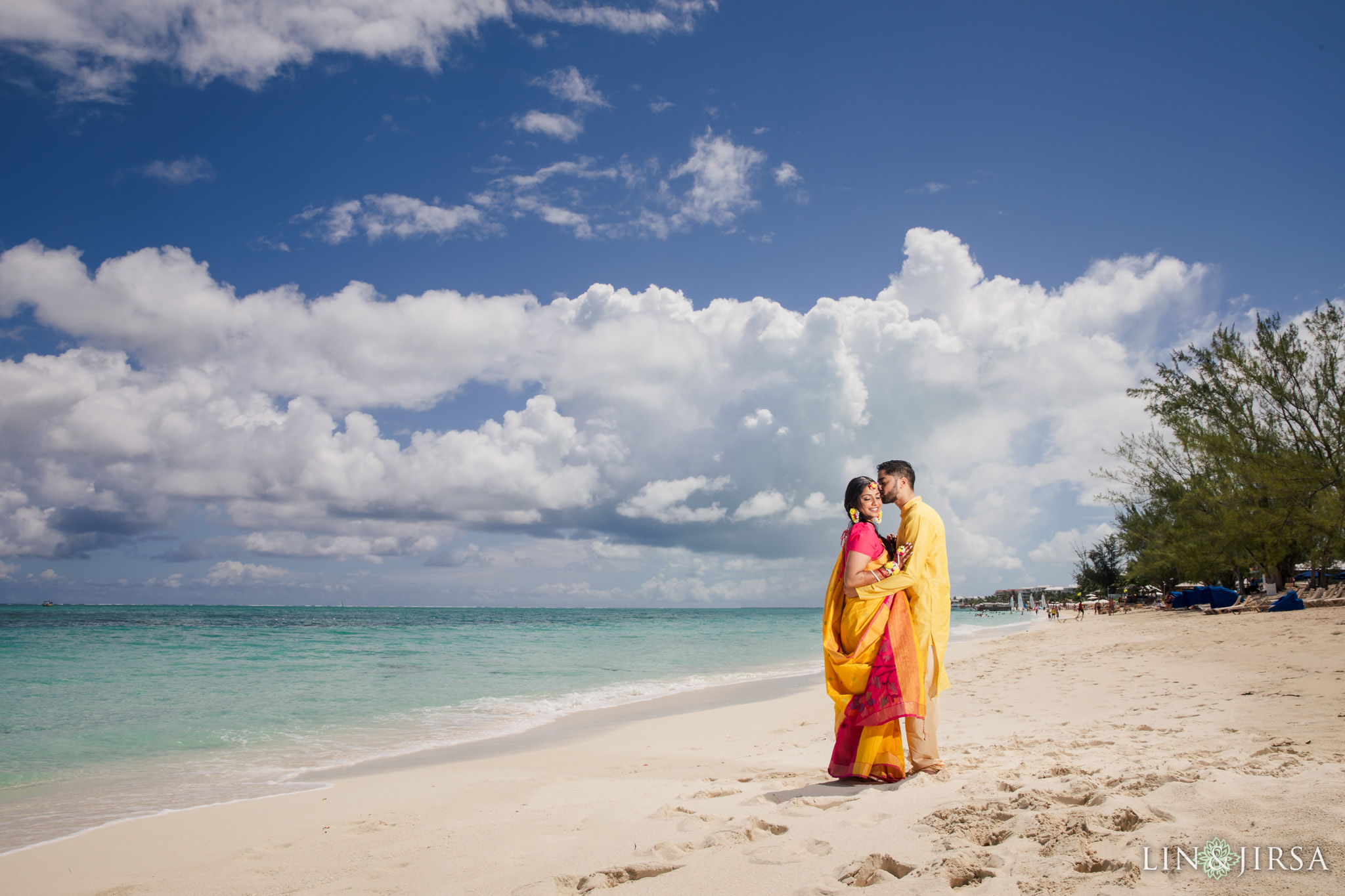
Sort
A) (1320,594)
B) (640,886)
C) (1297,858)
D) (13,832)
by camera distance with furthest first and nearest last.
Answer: (1320,594)
(13,832)
(640,886)
(1297,858)

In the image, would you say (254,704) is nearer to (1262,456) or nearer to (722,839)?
(722,839)

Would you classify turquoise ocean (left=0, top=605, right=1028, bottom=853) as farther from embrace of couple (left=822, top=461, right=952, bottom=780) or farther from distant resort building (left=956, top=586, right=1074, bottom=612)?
distant resort building (left=956, top=586, right=1074, bottom=612)

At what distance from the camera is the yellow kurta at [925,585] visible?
4434 mm

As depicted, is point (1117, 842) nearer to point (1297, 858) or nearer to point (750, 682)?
point (1297, 858)

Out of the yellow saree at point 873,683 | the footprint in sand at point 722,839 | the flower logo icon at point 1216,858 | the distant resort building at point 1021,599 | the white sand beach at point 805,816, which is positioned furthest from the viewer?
the distant resort building at point 1021,599

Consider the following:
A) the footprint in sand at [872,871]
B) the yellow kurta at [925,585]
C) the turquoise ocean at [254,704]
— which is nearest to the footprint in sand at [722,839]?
the footprint in sand at [872,871]

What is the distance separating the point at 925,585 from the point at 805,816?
5.48 feet

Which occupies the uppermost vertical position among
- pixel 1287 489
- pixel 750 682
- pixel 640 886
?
pixel 1287 489

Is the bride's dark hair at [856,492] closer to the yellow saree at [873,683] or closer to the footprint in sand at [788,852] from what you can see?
the yellow saree at [873,683]

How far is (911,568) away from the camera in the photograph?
14.7ft

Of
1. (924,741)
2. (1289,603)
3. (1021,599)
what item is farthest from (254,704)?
(1021,599)

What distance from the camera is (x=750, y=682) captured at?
15.0 m

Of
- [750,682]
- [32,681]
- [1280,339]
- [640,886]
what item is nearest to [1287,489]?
[1280,339]

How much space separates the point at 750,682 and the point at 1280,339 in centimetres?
1883
